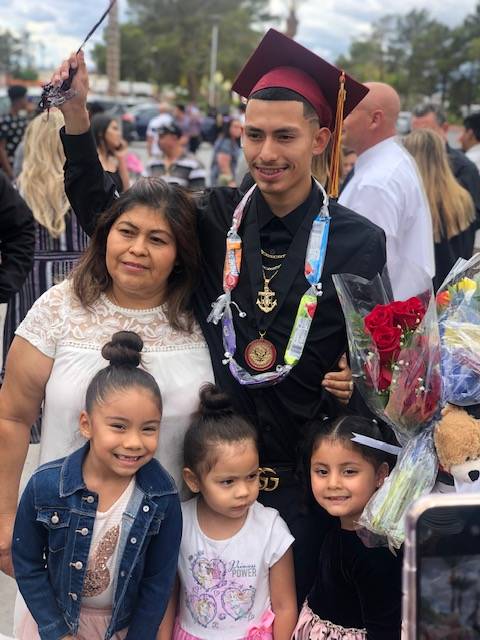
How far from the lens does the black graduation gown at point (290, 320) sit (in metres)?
2.40

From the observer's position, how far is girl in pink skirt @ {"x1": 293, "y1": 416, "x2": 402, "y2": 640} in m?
2.29

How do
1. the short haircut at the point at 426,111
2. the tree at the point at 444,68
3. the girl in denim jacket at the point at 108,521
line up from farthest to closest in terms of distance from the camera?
the tree at the point at 444,68 < the short haircut at the point at 426,111 < the girl in denim jacket at the point at 108,521

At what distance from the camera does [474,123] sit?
312 inches

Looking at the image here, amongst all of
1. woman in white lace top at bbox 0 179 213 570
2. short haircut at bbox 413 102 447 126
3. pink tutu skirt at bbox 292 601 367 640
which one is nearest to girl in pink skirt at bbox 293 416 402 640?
pink tutu skirt at bbox 292 601 367 640

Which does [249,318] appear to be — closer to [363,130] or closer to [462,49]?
[363,130]

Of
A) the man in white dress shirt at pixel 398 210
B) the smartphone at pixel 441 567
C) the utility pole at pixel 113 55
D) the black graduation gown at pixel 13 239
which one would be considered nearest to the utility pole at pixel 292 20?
the utility pole at pixel 113 55

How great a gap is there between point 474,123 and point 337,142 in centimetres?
582

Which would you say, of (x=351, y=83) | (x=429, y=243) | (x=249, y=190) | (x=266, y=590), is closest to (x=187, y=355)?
(x=249, y=190)

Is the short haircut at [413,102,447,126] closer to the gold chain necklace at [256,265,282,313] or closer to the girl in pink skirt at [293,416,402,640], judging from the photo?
the gold chain necklace at [256,265,282,313]

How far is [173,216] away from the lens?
7.98ft

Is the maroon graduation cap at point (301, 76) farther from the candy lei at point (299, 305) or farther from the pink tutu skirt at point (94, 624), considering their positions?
the pink tutu skirt at point (94, 624)

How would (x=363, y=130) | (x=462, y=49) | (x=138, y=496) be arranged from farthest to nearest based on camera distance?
(x=462, y=49) → (x=363, y=130) → (x=138, y=496)

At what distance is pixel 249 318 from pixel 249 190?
0.47 metres

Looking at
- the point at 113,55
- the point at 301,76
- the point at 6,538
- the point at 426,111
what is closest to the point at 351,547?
the point at 6,538
